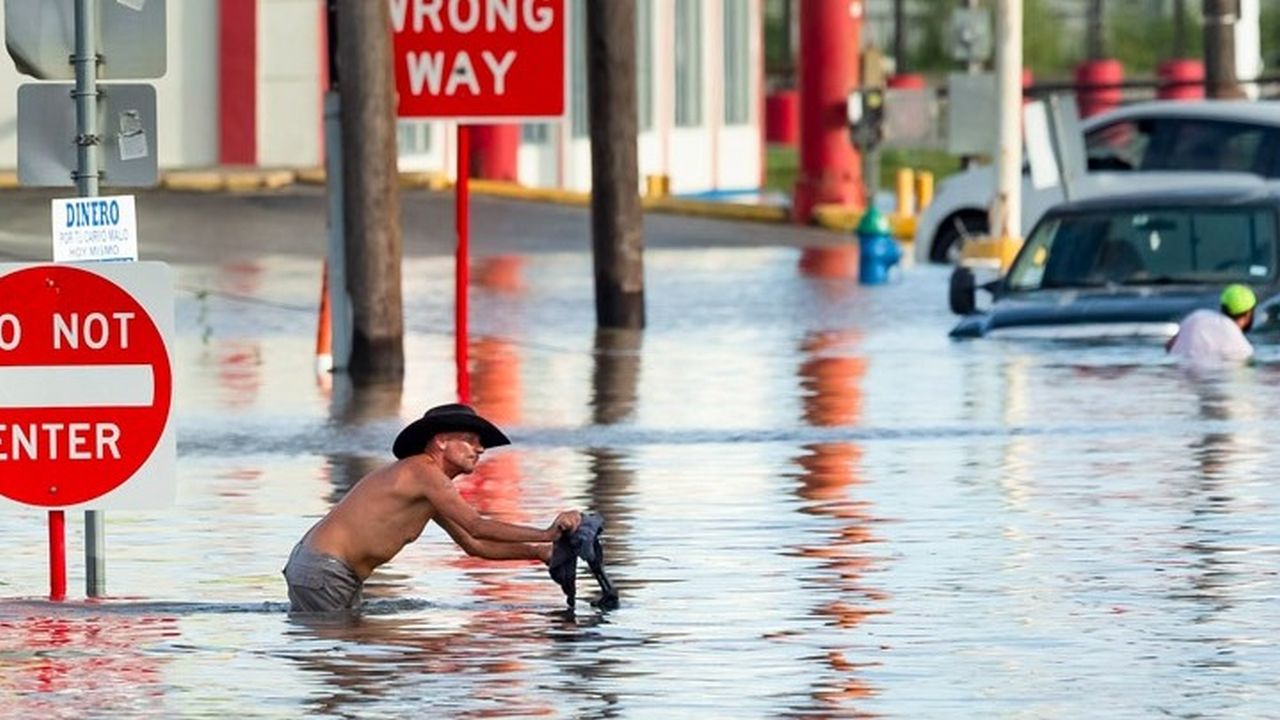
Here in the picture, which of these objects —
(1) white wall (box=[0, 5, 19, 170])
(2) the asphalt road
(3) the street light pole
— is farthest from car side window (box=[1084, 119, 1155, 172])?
(1) white wall (box=[0, 5, 19, 170])

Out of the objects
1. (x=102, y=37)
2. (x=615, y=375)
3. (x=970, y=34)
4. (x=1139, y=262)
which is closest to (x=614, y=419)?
(x=615, y=375)

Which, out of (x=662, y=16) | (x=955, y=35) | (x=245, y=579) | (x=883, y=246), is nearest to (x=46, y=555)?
(x=245, y=579)

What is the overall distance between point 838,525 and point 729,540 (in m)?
0.73

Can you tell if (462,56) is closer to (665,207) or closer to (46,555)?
(46,555)

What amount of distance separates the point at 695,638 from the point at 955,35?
98.0 ft

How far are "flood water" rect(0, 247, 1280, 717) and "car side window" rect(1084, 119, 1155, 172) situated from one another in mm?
7337

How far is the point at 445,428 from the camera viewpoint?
14.4m

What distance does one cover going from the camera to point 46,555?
16.9 m

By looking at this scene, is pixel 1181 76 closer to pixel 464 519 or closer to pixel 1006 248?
pixel 1006 248

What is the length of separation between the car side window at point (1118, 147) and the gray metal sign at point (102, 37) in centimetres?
2278

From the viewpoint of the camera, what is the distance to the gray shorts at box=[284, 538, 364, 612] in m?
14.3

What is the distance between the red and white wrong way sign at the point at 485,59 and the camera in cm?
2350

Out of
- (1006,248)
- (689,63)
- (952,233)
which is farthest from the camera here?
(689,63)

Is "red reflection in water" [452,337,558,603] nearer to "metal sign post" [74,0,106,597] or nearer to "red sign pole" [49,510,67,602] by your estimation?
"metal sign post" [74,0,106,597]
